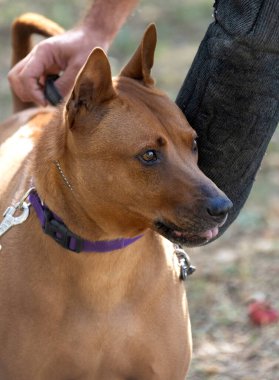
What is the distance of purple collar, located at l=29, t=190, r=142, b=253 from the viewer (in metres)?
3.59

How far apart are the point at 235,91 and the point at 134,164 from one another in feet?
1.95

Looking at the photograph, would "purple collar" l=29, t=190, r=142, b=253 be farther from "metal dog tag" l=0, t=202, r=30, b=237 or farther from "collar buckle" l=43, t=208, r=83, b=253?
"metal dog tag" l=0, t=202, r=30, b=237

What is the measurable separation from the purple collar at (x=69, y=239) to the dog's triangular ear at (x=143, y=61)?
0.63 meters

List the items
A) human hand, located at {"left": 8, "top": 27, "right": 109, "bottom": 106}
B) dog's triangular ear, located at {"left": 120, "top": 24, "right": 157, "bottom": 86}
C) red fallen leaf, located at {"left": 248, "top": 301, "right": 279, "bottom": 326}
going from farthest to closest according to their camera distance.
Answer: red fallen leaf, located at {"left": 248, "top": 301, "right": 279, "bottom": 326} < human hand, located at {"left": 8, "top": 27, "right": 109, "bottom": 106} < dog's triangular ear, located at {"left": 120, "top": 24, "right": 157, "bottom": 86}

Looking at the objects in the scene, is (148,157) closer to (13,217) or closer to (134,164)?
(134,164)

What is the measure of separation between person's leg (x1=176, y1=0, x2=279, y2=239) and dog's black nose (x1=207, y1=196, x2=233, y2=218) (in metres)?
0.58

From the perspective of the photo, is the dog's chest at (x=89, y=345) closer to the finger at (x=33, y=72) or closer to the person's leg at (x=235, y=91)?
the person's leg at (x=235, y=91)

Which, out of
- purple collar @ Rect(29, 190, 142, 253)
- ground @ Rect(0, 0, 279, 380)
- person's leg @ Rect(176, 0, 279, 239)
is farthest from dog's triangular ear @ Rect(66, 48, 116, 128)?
ground @ Rect(0, 0, 279, 380)

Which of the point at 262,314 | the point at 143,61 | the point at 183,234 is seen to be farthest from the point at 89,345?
the point at 262,314

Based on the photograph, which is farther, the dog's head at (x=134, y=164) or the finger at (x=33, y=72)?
the finger at (x=33, y=72)

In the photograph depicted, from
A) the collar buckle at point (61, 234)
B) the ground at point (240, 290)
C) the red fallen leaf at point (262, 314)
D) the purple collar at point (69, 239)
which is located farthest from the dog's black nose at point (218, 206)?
the red fallen leaf at point (262, 314)

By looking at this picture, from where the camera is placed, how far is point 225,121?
3.83 metres

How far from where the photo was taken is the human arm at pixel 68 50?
430 centimetres

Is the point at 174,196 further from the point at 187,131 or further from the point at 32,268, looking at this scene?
the point at 32,268
